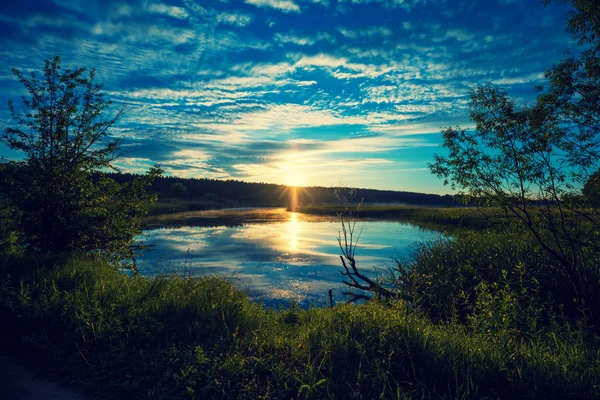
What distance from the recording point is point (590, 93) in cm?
875

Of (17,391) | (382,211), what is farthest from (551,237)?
(382,211)

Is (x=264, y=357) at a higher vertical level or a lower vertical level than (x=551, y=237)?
lower

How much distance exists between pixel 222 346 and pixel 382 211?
180ft

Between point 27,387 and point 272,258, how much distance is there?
50.0 feet

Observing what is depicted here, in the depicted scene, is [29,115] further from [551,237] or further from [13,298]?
[551,237]

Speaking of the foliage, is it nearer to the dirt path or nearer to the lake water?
the lake water

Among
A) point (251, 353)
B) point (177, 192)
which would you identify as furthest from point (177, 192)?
point (251, 353)

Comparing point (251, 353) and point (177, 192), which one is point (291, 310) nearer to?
point (251, 353)

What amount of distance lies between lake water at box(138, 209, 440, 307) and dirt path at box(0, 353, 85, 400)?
169 inches

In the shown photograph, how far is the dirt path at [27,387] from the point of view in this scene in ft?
15.3

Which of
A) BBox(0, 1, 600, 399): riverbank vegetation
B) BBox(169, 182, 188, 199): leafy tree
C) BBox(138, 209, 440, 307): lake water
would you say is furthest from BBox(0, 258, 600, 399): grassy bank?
BBox(169, 182, 188, 199): leafy tree

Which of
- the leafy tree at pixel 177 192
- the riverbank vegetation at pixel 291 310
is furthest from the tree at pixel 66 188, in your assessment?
the leafy tree at pixel 177 192

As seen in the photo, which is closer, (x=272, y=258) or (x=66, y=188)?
(x=66, y=188)

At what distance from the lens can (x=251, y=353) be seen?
5.37 metres
